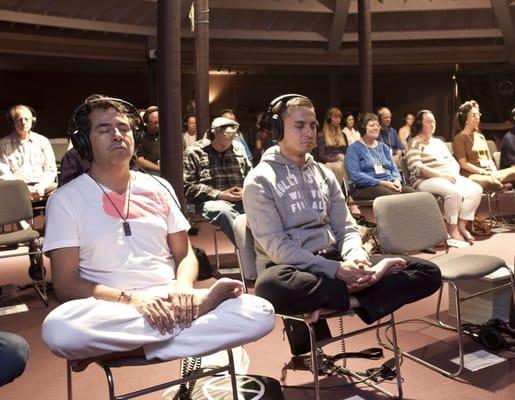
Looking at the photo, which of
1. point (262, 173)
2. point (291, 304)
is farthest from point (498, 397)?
point (262, 173)

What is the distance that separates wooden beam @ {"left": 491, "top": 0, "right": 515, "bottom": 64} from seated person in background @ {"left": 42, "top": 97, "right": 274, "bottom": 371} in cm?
1221

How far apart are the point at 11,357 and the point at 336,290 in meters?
1.24

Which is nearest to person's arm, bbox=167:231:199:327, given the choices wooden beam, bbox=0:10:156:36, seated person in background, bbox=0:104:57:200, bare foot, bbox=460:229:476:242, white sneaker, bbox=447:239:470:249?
seated person in background, bbox=0:104:57:200

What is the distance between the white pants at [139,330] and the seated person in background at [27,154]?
3634 mm

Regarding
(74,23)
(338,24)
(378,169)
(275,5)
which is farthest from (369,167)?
(338,24)

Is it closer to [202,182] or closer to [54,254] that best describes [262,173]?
[54,254]

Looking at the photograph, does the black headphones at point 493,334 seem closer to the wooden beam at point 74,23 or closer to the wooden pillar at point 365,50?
the wooden pillar at point 365,50

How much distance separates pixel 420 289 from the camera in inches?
101

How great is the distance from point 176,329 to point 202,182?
9.81ft

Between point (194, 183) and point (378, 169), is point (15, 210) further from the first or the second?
point (378, 169)

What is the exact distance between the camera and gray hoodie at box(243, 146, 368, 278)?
8.52 feet

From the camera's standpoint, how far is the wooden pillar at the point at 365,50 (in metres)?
10.1

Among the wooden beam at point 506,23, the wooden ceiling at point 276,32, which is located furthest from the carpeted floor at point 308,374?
the wooden beam at point 506,23

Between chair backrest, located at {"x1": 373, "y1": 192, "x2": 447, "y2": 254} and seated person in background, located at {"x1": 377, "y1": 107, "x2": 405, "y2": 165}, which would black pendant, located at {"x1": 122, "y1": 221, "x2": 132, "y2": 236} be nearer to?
chair backrest, located at {"x1": 373, "y1": 192, "x2": 447, "y2": 254}
